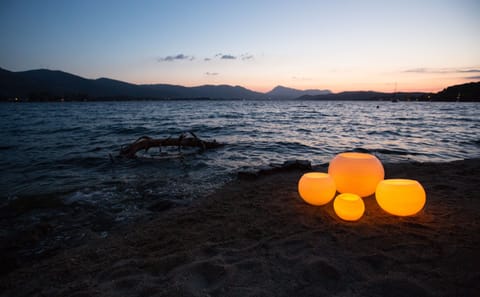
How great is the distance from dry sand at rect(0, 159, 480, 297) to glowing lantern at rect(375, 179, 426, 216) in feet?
0.71

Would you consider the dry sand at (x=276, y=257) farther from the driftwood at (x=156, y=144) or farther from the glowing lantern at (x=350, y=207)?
the driftwood at (x=156, y=144)

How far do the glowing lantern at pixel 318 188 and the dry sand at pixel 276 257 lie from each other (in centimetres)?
27

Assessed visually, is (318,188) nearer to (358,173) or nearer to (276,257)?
(358,173)

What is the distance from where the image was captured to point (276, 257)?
3.32m

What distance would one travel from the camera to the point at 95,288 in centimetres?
289

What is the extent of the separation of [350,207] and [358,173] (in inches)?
29.7

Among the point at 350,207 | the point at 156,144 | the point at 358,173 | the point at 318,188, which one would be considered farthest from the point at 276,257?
the point at 156,144

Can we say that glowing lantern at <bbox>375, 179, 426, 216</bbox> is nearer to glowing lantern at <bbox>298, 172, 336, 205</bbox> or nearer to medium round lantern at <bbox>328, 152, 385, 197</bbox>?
medium round lantern at <bbox>328, 152, 385, 197</bbox>

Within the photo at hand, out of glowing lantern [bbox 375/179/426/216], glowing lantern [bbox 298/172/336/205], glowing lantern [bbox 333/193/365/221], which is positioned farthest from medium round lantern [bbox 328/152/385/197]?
glowing lantern [bbox 333/193/365/221]

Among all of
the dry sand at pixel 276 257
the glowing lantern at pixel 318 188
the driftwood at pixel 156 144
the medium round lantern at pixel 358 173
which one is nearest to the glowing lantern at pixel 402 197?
the dry sand at pixel 276 257

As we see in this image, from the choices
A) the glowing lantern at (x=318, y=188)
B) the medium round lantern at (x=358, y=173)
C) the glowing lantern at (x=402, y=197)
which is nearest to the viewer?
the glowing lantern at (x=402, y=197)

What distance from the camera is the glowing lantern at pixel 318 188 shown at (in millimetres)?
4699

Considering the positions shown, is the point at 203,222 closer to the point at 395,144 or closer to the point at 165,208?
the point at 165,208

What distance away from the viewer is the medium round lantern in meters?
4.60
